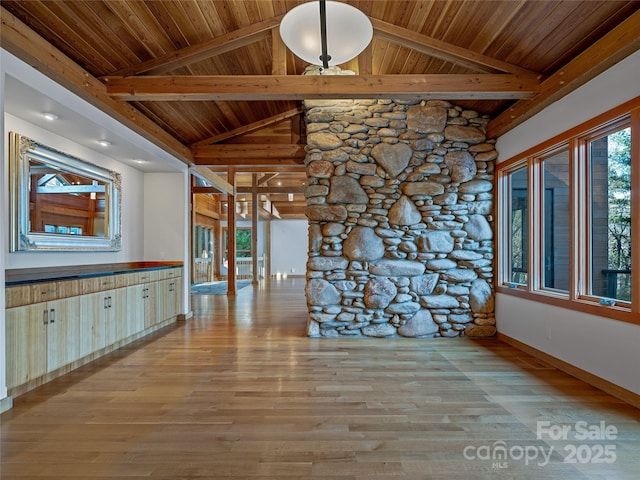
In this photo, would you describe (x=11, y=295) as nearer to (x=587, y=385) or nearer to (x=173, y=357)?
(x=173, y=357)

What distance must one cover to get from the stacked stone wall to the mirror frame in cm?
268

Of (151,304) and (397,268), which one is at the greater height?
(397,268)

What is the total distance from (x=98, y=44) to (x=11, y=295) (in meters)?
2.09

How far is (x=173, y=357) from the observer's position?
138 inches

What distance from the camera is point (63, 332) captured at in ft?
9.70

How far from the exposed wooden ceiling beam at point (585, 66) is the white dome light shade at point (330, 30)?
177 centimetres

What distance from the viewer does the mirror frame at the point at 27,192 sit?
10.2ft

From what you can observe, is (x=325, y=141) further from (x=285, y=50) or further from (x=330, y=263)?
(x=330, y=263)

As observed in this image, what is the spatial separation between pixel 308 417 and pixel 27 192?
3.32 meters

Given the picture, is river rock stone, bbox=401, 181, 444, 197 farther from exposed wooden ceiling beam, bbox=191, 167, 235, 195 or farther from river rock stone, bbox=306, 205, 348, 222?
exposed wooden ceiling beam, bbox=191, 167, 235, 195

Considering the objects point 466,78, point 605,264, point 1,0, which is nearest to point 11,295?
point 1,0

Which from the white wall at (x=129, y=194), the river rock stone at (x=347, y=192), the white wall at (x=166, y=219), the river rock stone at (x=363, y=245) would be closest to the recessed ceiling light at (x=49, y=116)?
the white wall at (x=129, y=194)

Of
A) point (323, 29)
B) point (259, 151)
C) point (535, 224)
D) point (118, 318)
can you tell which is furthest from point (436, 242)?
point (118, 318)

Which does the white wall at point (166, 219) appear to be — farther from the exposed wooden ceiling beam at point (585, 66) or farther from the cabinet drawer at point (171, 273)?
the exposed wooden ceiling beam at point (585, 66)
